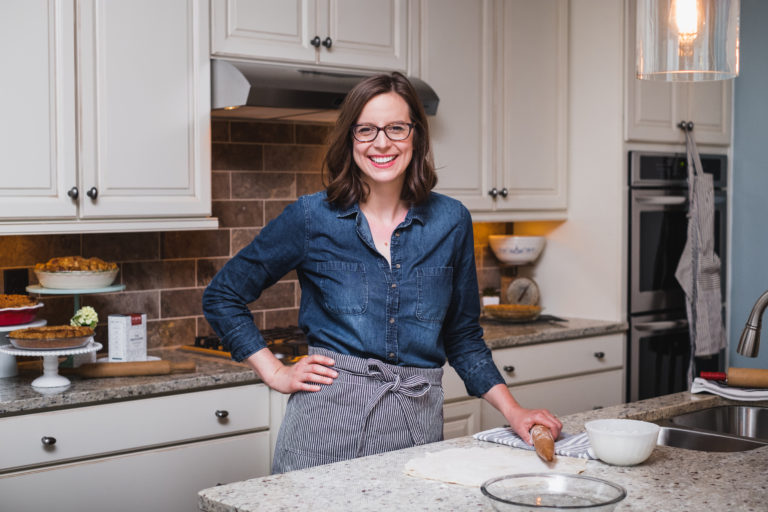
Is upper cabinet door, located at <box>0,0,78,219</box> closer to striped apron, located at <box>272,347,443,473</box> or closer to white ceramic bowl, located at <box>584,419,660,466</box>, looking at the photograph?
striped apron, located at <box>272,347,443,473</box>

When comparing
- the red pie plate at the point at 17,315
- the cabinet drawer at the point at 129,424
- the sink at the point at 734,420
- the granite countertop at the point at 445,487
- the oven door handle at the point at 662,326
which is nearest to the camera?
the granite countertop at the point at 445,487

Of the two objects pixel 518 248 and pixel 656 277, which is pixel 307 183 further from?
pixel 656 277

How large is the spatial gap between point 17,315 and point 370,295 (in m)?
1.33

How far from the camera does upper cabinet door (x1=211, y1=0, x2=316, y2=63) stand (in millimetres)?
2957

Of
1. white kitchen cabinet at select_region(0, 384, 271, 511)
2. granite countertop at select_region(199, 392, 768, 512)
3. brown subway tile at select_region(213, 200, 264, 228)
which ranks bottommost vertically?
white kitchen cabinet at select_region(0, 384, 271, 511)

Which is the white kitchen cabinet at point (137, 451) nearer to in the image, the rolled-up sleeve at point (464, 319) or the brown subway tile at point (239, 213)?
the brown subway tile at point (239, 213)

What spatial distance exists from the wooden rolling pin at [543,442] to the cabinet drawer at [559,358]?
1.79 meters

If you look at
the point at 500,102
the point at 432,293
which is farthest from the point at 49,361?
the point at 500,102

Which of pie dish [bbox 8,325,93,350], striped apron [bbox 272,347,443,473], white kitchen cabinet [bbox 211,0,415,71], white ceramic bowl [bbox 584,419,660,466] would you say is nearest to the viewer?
white ceramic bowl [bbox 584,419,660,466]

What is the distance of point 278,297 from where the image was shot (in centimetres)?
358

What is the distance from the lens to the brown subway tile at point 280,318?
3.55 metres

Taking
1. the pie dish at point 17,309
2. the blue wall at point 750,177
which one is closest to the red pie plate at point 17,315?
the pie dish at point 17,309

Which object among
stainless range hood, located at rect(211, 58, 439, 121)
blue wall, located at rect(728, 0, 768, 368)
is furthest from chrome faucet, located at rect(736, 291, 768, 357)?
blue wall, located at rect(728, 0, 768, 368)

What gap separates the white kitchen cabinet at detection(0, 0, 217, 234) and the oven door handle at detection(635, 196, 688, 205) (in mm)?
1875
